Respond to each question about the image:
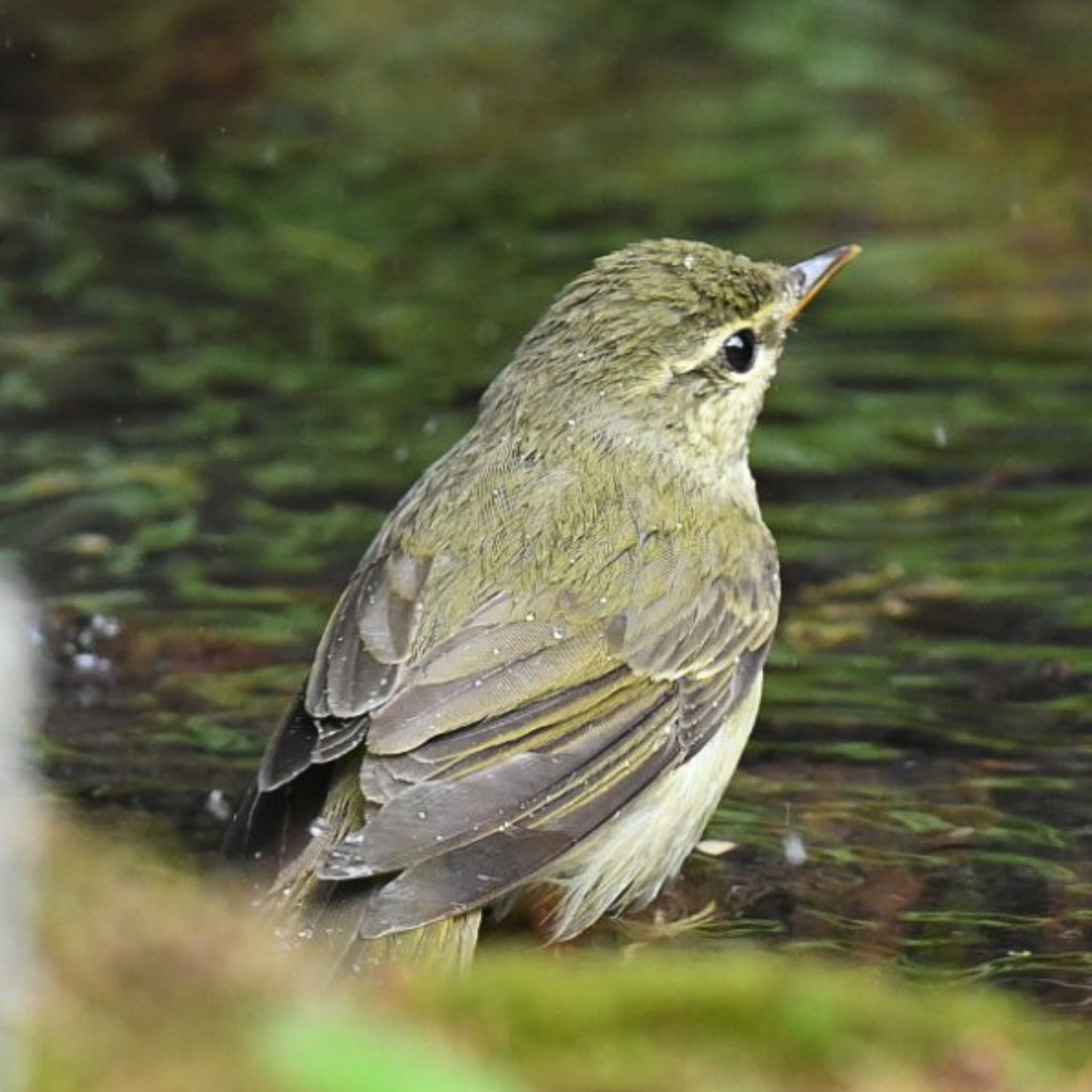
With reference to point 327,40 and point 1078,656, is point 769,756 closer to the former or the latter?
point 1078,656

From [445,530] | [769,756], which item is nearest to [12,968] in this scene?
[445,530]

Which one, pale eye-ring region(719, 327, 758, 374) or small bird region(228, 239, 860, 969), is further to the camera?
pale eye-ring region(719, 327, 758, 374)

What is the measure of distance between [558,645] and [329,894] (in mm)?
934

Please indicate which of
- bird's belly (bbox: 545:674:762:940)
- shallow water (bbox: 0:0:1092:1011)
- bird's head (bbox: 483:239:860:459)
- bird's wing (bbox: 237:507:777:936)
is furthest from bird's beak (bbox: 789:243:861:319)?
bird's belly (bbox: 545:674:762:940)

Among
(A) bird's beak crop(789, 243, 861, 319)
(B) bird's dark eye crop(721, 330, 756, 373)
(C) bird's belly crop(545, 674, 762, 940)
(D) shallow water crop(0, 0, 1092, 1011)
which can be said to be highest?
(A) bird's beak crop(789, 243, 861, 319)

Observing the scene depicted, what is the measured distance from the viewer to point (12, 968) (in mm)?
3322

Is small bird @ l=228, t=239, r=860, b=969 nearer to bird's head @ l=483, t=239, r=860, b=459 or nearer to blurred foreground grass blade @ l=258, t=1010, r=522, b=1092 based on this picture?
bird's head @ l=483, t=239, r=860, b=459

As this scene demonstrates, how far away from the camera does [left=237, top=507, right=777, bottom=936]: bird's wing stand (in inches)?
237

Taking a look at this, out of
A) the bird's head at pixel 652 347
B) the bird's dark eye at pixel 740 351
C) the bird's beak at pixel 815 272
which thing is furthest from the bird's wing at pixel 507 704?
the bird's beak at pixel 815 272

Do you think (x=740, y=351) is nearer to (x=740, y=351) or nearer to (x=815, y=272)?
(x=740, y=351)

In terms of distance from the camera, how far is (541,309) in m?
10.8

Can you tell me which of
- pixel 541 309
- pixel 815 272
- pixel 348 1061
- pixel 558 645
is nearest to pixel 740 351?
pixel 815 272

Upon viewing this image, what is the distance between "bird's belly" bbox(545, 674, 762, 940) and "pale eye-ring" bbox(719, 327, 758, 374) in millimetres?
1126

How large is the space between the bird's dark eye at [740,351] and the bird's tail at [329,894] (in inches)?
67.9
